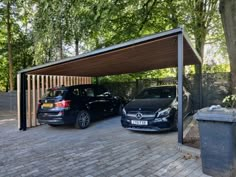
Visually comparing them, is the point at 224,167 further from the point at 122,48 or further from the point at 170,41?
the point at 122,48

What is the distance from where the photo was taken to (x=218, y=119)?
3.24 meters

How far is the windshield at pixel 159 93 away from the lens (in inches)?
277

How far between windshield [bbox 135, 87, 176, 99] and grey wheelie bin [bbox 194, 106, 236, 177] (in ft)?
11.3

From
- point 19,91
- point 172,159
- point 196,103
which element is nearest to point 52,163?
point 172,159

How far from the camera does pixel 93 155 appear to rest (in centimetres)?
459

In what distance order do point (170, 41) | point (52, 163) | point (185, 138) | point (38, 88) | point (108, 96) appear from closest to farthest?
point (52, 163) → point (170, 41) → point (185, 138) → point (38, 88) → point (108, 96)

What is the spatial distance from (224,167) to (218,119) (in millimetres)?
745

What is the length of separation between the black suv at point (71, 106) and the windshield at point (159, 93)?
5.72 feet

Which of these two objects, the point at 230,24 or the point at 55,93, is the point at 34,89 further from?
the point at 230,24

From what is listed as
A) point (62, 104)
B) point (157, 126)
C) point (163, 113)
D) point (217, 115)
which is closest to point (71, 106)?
point (62, 104)

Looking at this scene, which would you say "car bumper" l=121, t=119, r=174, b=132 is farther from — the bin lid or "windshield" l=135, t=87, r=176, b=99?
the bin lid

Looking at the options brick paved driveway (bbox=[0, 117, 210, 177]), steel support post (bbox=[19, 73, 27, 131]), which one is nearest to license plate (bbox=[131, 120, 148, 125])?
brick paved driveway (bbox=[0, 117, 210, 177])

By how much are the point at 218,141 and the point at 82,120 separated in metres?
4.87

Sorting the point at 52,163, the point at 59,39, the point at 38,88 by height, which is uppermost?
the point at 59,39
